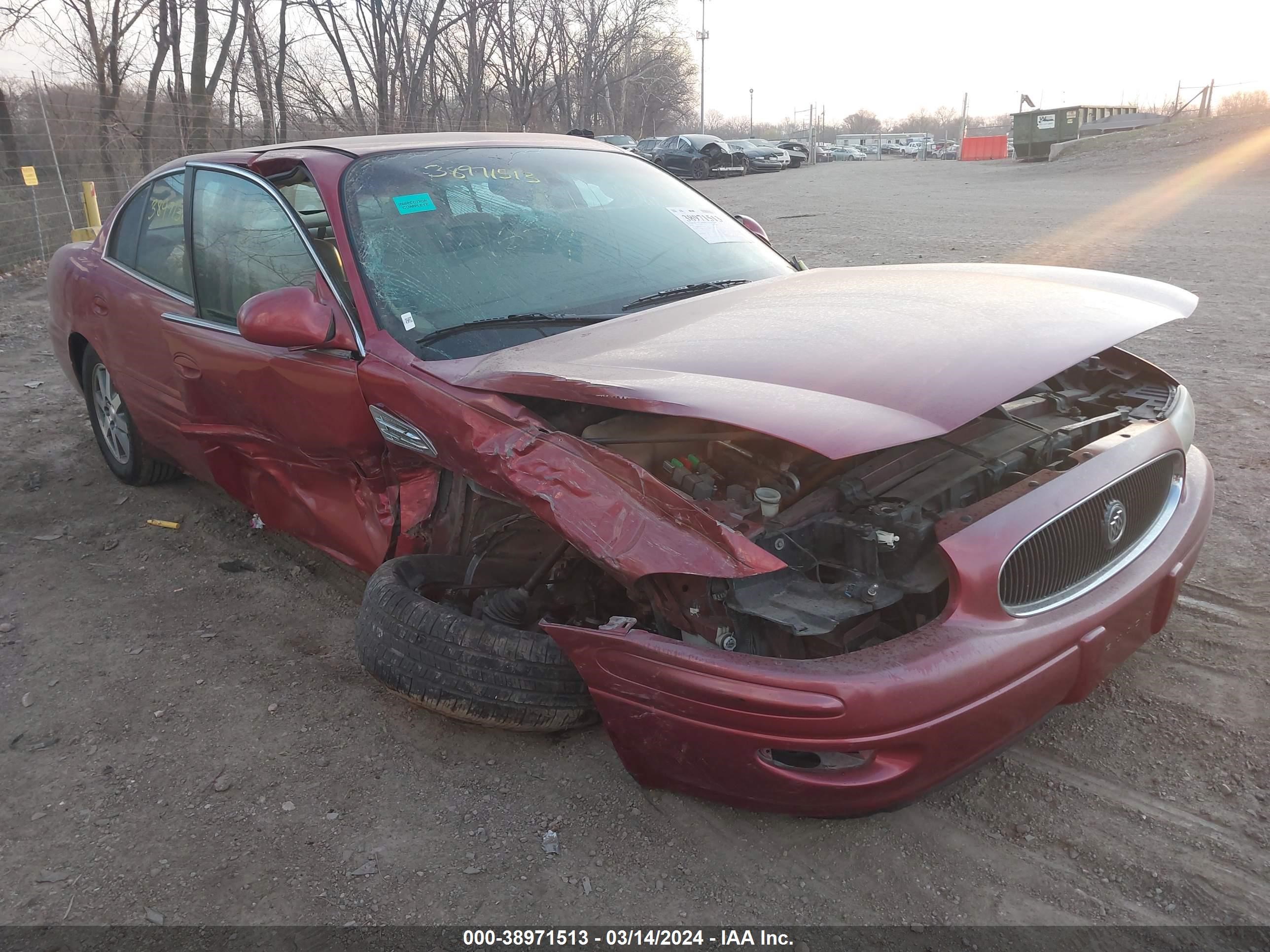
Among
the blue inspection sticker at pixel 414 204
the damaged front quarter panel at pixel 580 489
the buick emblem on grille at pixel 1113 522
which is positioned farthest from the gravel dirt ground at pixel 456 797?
the blue inspection sticker at pixel 414 204

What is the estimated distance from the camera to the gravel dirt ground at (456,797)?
2072 millimetres

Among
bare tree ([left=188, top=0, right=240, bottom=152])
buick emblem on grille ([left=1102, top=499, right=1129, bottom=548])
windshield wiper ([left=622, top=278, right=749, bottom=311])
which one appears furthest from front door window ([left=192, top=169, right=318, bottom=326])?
bare tree ([left=188, top=0, right=240, bottom=152])

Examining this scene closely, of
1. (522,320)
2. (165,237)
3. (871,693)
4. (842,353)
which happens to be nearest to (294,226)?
(522,320)

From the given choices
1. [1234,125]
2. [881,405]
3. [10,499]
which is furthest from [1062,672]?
[1234,125]

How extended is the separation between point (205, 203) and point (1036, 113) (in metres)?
30.7

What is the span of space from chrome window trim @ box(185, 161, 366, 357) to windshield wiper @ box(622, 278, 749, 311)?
85 cm

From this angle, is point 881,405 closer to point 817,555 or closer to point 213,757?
point 817,555

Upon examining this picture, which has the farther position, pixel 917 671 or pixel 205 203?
pixel 205 203

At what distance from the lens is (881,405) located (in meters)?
1.97

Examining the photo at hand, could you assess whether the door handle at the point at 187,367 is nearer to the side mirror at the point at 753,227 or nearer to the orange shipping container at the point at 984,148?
the side mirror at the point at 753,227

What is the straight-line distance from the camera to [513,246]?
303 cm

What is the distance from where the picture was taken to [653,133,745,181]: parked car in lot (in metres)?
27.4

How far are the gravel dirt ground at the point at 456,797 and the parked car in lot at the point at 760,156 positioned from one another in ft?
91.2

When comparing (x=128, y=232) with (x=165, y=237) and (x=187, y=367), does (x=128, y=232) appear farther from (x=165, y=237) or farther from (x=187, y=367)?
(x=187, y=367)
